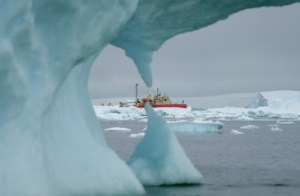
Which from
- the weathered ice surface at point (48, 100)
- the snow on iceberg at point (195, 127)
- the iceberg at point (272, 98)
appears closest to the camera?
the weathered ice surface at point (48, 100)

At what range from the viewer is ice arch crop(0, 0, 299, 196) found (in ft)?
14.8

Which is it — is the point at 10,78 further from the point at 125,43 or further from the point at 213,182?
the point at 213,182

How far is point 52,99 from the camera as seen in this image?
200 inches

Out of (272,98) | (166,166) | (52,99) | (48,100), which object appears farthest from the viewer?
(272,98)

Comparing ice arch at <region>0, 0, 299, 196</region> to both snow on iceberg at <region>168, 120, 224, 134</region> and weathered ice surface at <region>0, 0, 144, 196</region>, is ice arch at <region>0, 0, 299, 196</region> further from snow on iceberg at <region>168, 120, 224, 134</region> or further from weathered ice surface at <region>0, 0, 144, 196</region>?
snow on iceberg at <region>168, 120, 224, 134</region>

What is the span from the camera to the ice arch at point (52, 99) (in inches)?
178

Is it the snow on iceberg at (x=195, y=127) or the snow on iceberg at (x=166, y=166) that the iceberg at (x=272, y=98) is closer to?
the snow on iceberg at (x=195, y=127)

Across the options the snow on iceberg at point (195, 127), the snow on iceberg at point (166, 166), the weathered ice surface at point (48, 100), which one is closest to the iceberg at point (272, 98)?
the snow on iceberg at point (195, 127)

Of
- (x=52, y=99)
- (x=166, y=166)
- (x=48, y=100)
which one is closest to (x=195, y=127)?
(x=166, y=166)

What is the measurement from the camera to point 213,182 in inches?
296

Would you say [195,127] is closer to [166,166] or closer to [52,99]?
[166,166]

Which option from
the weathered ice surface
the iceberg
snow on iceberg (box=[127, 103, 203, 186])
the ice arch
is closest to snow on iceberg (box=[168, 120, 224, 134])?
snow on iceberg (box=[127, 103, 203, 186])

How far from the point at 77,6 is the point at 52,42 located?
56 cm

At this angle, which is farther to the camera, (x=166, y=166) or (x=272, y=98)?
(x=272, y=98)
